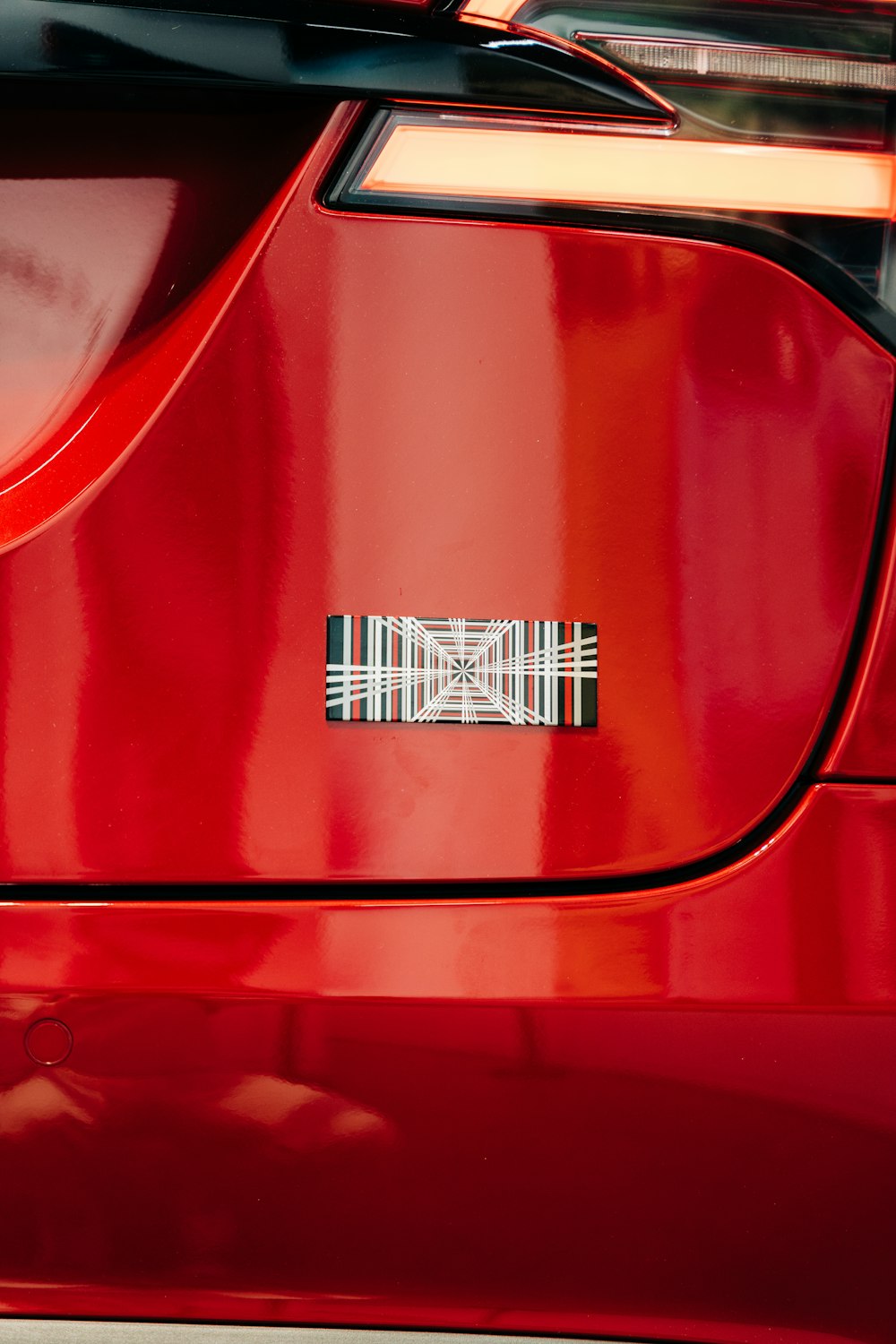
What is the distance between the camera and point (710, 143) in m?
0.78

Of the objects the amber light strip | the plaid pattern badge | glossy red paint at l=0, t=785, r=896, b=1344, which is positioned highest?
the amber light strip

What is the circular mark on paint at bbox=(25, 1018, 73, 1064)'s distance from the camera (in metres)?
0.77

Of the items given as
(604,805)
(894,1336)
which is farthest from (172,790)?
(894,1336)

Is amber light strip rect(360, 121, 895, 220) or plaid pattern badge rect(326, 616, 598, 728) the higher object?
amber light strip rect(360, 121, 895, 220)

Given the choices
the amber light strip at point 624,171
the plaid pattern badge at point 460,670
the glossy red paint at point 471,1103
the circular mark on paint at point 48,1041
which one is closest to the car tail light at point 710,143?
the amber light strip at point 624,171

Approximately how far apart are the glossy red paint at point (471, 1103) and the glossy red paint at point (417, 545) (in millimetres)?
59

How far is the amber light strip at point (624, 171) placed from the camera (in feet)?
2.54

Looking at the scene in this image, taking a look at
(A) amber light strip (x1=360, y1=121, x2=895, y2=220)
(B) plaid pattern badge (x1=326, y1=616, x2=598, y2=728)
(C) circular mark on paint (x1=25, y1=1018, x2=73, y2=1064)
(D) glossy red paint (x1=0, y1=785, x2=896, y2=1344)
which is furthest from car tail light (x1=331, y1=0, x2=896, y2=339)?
(C) circular mark on paint (x1=25, y1=1018, x2=73, y2=1064)

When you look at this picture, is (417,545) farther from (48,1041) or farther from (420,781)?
(48,1041)

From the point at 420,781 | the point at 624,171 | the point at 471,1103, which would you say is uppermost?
the point at 624,171

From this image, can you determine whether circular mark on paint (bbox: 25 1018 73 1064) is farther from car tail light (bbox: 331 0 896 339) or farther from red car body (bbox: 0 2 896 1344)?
car tail light (bbox: 331 0 896 339)

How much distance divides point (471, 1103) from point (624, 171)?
0.72 m

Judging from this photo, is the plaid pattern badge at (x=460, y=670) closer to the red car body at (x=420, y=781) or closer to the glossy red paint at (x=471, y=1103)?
the red car body at (x=420, y=781)

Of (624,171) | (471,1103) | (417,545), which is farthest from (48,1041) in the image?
(624,171)
